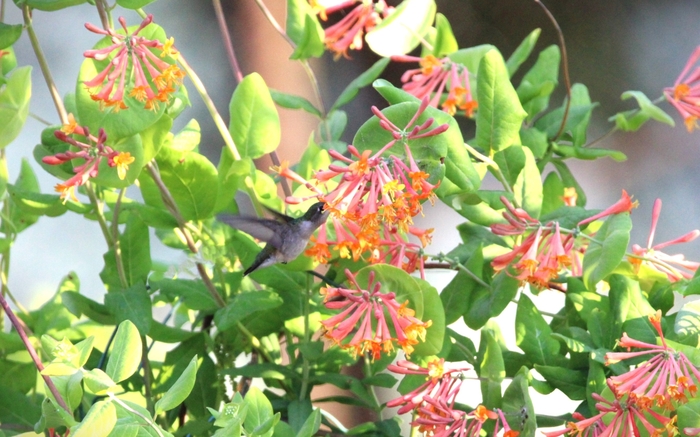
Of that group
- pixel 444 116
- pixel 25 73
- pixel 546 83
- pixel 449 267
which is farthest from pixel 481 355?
pixel 25 73

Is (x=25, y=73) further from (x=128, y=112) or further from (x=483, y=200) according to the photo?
(x=483, y=200)

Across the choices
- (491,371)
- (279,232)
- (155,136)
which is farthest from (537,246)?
(155,136)

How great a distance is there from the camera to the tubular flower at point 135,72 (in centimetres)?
66

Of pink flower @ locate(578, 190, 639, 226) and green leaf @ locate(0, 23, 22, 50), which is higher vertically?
green leaf @ locate(0, 23, 22, 50)

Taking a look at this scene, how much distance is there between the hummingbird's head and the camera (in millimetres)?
770

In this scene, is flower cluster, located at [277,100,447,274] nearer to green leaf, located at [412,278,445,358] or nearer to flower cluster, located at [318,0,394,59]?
green leaf, located at [412,278,445,358]

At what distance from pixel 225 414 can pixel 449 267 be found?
1.02ft

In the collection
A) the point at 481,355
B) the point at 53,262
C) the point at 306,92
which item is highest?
the point at 481,355

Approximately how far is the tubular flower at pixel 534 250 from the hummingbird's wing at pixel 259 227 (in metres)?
0.20

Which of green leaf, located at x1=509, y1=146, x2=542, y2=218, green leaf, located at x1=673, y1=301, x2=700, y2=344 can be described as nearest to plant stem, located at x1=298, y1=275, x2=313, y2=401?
green leaf, located at x1=509, y1=146, x2=542, y2=218

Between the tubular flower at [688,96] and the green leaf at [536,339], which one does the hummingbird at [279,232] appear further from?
the tubular flower at [688,96]

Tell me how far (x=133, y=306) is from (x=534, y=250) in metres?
0.35

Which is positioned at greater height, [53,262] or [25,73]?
[25,73]

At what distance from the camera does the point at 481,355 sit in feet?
2.31
